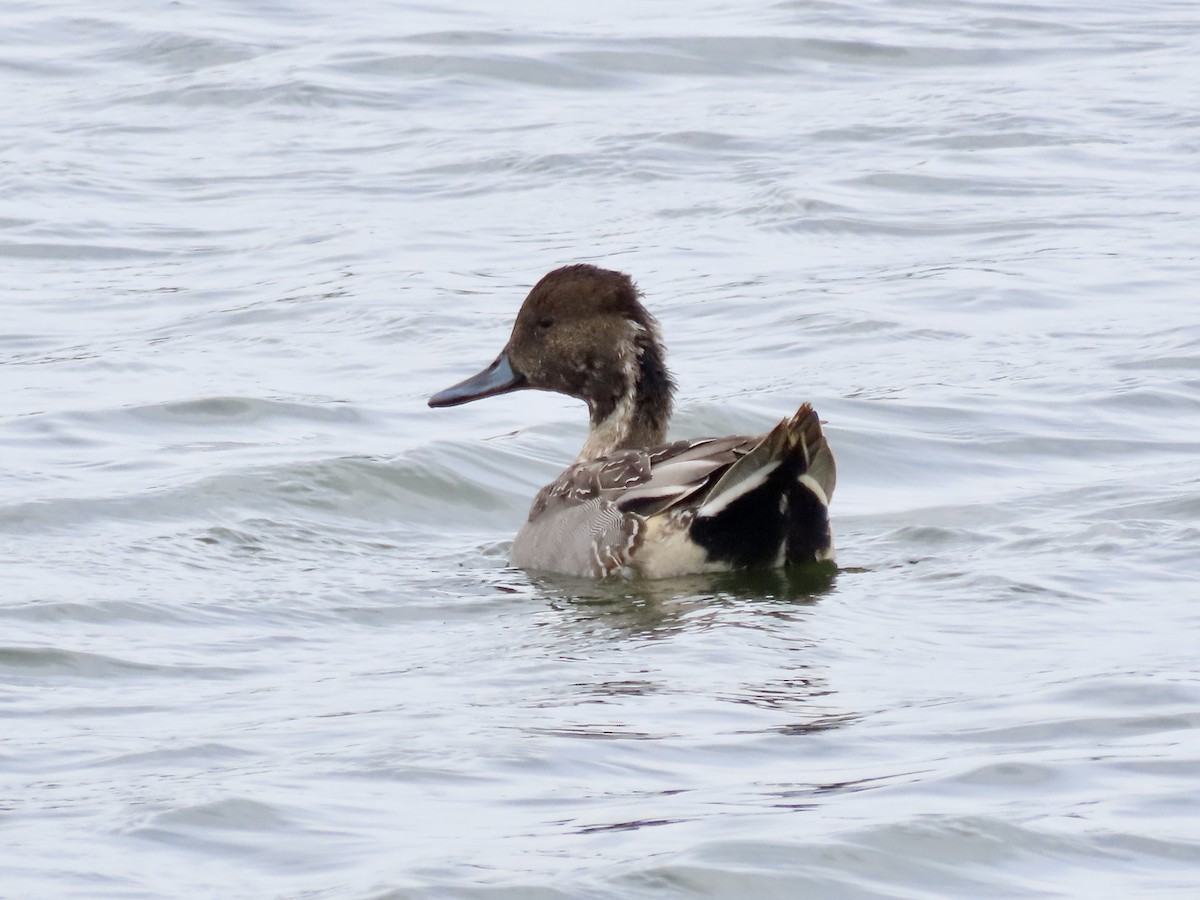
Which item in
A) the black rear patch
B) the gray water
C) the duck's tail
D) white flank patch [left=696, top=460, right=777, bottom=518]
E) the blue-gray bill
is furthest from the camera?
the blue-gray bill

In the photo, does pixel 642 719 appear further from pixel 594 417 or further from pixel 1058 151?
pixel 1058 151

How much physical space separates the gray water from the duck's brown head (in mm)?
733

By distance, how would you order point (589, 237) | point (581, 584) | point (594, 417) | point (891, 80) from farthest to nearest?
point (891, 80) → point (589, 237) → point (594, 417) → point (581, 584)

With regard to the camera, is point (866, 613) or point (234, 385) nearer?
point (866, 613)

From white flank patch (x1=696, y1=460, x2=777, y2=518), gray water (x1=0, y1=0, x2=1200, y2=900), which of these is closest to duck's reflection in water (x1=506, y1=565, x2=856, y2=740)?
gray water (x1=0, y1=0, x2=1200, y2=900)

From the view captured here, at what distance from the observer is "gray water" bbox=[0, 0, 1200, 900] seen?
5.56 metres

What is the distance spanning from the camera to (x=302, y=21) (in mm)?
22141

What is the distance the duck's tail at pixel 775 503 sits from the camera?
7668mm

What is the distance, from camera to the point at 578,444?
443 inches

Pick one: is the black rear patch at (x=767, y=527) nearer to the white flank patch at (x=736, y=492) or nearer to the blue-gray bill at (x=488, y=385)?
the white flank patch at (x=736, y=492)

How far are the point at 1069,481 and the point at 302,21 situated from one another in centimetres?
1384

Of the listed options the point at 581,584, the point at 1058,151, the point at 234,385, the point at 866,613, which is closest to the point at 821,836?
the point at 866,613

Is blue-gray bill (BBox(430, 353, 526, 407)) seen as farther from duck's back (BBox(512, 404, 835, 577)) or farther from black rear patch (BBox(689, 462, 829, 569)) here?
black rear patch (BBox(689, 462, 829, 569))

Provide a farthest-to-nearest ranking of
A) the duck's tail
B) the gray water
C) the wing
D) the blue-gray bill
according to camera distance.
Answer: the blue-gray bill → the wing → the duck's tail → the gray water
